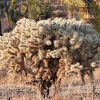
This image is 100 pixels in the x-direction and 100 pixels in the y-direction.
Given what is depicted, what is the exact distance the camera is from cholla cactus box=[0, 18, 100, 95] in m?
4.85

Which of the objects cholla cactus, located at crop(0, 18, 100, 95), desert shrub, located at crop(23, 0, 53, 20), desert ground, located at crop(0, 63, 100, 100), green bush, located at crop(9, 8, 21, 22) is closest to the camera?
cholla cactus, located at crop(0, 18, 100, 95)

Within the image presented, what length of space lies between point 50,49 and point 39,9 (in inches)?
816

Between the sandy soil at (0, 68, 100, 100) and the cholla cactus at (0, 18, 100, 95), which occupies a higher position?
the cholla cactus at (0, 18, 100, 95)

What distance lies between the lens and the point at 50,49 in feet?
17.2

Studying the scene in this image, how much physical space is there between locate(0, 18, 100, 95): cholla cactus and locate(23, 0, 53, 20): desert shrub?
19.5 meters

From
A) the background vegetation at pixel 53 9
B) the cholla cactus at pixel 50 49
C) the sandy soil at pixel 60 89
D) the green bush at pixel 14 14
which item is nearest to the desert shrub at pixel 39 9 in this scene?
the background vegetation at pixel 53 9

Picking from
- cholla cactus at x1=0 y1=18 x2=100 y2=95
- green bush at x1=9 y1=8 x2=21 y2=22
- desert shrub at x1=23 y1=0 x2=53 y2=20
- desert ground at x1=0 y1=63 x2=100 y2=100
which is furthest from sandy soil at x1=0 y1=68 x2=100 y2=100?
green bush at x1=9 y1=8 x2=21 y2=22

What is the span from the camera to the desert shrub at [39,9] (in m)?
25.1

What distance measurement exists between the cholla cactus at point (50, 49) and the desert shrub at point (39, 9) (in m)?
19.5

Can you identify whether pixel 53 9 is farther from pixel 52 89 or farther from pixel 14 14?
pixel 52 89

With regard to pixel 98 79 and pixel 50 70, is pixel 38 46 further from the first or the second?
pixel 98 79

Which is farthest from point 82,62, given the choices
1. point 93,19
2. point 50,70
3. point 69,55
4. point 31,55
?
point 93,19

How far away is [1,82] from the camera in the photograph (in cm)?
1088

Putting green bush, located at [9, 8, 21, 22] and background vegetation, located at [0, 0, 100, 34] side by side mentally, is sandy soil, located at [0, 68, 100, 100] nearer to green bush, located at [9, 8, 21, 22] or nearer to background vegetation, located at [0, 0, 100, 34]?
background vegetation, located at [0, 0, 100, 34]
